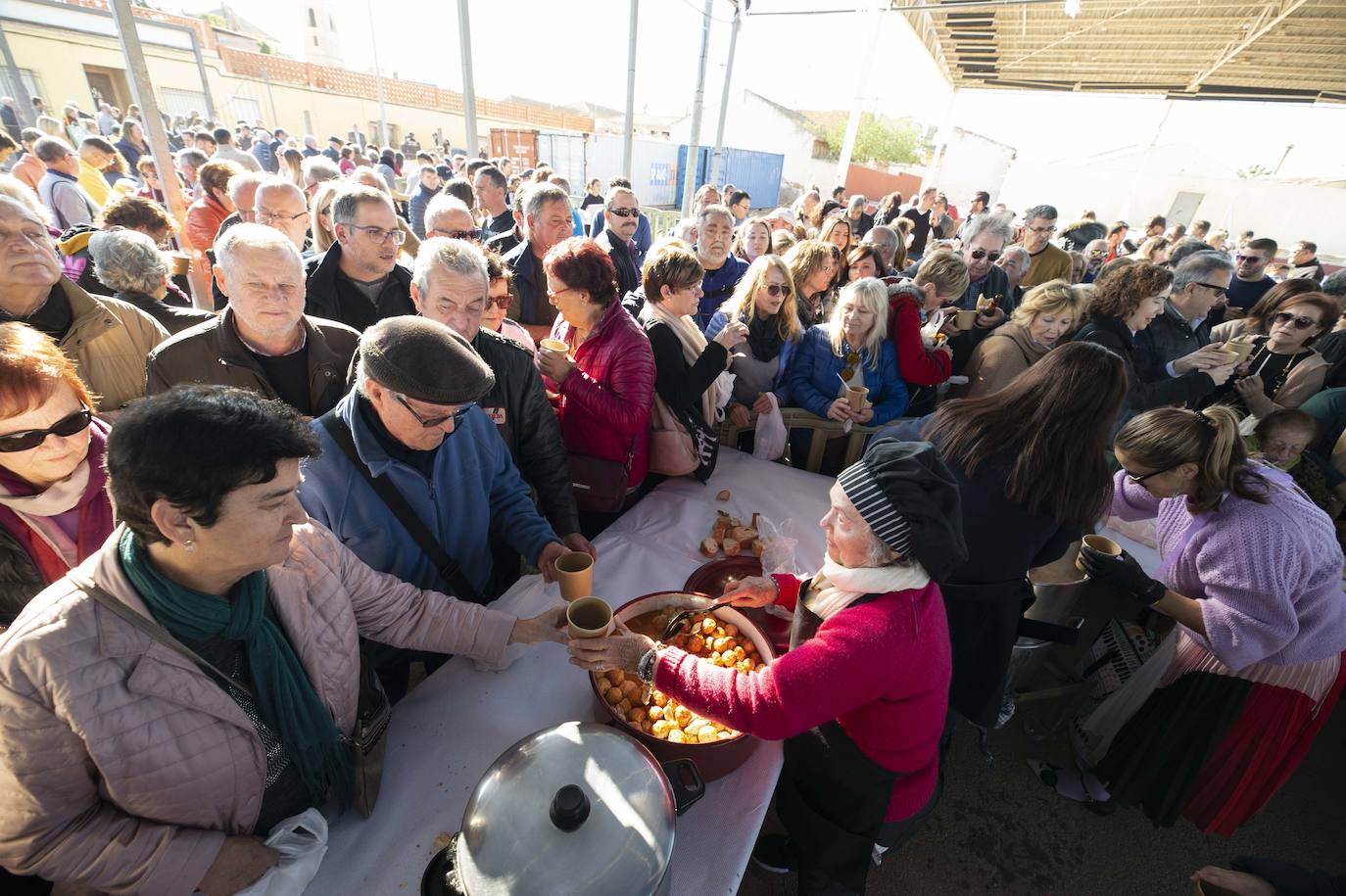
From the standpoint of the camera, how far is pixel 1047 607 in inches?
102

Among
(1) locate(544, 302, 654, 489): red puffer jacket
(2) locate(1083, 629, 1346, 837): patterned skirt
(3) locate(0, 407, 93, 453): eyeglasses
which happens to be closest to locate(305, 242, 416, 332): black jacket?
(1) locate(544, 302, 654, 489): red puffer jacket

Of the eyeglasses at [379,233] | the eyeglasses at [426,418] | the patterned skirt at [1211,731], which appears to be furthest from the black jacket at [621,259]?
the patterned skirt at [1211,731]

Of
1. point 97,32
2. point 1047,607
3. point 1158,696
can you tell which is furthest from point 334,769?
point 97,32

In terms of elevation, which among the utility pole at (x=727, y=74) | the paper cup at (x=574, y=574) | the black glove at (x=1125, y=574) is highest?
the utility pole at (x=727, y=74)

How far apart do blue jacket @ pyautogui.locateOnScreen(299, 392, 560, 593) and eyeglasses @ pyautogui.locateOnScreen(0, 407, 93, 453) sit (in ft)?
1.86

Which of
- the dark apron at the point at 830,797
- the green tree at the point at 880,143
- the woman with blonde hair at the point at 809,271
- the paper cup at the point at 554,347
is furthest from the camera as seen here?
the green tree at the point at 880,143

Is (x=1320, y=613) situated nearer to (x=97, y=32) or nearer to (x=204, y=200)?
(x=204, y=200)

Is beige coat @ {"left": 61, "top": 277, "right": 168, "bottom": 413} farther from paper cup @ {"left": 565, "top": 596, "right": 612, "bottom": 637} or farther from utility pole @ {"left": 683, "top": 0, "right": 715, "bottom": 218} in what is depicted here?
utility pole @ {"left": 683, "top": 0, "right": 715, "bottom": 218}

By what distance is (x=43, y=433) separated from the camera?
1.45m

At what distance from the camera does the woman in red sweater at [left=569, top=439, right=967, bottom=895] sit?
134cm

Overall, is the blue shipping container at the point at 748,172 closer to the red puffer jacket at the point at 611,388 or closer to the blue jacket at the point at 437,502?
the red puffer jacket at the point at 611,388

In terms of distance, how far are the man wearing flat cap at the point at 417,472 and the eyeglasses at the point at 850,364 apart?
2.18m

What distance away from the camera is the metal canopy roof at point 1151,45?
9.83 m

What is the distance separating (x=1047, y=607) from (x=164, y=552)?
3.17 m
